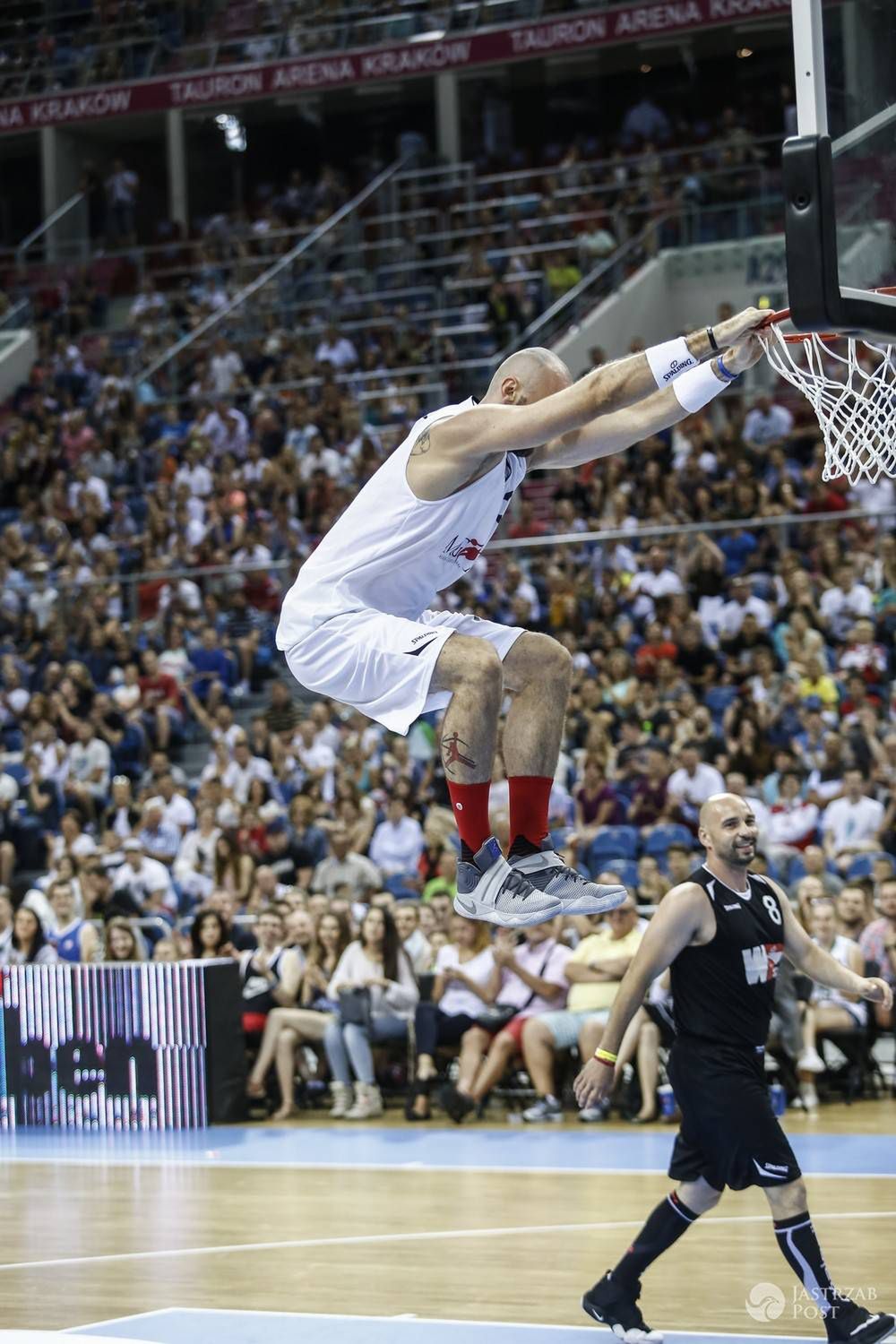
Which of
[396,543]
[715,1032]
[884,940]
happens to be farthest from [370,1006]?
[396,543]

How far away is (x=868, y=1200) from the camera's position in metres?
9.48

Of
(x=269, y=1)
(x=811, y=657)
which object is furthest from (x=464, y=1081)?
(x=269, y=1)

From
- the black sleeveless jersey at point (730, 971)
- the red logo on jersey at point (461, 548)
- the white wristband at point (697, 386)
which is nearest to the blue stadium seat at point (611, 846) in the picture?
the black sleeveless jersey at point (730, 971)

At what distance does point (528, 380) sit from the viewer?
5855 mm

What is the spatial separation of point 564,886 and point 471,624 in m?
0.98

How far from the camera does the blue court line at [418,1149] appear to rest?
35.4ft

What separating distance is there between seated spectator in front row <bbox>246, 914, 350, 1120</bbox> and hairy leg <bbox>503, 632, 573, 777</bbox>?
752cm

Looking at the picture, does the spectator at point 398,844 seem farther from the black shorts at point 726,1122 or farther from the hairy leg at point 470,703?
the hairy leg at point 470,703

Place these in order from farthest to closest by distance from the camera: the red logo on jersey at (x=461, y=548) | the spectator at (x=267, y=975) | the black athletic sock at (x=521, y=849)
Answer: the spectator at (x=267, y=975)
the black athletic sock at (x=521, y=849)
the red logo on jersey at (x=461, y=548)

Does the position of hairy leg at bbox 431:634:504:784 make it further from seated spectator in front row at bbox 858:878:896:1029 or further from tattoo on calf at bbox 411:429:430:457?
seated spectator in front row at bbox 858:878:896:1029

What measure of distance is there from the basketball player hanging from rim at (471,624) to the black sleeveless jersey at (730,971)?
127 centimetres

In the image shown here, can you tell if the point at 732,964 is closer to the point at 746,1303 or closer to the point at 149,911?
the point at 746,1303

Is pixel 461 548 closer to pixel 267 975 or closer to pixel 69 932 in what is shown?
pixel 267 975

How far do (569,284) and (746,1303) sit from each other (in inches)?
640
